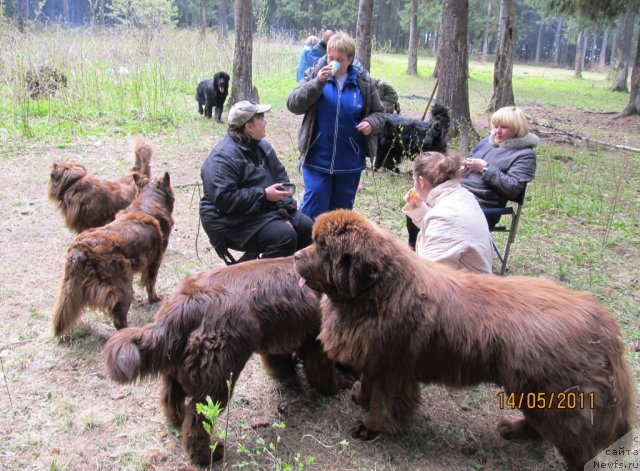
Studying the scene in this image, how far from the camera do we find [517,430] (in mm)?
3115

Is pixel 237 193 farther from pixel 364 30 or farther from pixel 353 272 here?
pixel 364 30

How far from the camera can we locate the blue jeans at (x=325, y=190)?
16.1 feet

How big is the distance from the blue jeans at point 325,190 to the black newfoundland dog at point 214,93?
776 centimetres

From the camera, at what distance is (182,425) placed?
9.54ft

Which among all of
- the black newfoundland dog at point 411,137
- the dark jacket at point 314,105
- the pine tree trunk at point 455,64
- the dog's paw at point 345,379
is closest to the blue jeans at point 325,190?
the dark jacket at point 314,105

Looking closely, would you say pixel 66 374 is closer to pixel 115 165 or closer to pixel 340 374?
pixel 340 374

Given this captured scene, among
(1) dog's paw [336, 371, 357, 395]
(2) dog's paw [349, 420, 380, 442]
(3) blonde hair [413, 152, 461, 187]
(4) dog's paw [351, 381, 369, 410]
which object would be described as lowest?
(2) dog's paw [349, 420, 380, 442]

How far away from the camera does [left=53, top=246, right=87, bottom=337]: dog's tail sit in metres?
3.82

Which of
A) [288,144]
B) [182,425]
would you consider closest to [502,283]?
[182,425]

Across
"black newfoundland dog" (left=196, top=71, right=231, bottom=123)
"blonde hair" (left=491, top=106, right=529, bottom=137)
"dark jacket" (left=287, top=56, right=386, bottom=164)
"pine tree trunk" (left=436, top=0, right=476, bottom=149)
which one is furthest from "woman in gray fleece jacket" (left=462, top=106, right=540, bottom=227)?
"black newfoundland dog" (left=196, top=71, right=231, bottom=123)

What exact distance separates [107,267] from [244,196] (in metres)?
1.21

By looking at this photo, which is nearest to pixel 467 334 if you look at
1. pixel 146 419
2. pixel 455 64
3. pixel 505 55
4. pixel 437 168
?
pixel 437 168
